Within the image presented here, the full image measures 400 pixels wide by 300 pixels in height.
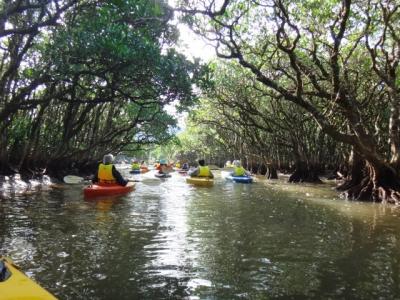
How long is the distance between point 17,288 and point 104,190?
11.6 meters

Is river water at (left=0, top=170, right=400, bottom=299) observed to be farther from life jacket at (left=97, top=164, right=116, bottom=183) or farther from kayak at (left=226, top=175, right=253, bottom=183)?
kayak at (left=226, top=175, right=253, bottom=183)

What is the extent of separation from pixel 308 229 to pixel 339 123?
1200cm

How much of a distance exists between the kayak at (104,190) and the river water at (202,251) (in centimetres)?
223

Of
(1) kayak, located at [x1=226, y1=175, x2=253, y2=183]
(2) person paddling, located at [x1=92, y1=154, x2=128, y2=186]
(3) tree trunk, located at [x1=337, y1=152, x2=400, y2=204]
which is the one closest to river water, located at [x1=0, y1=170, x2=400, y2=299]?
(3) tree trunk, located at [x1=337, y1=152, x2=400, y2=204]

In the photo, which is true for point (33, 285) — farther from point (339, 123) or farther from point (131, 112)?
point (131, 112)

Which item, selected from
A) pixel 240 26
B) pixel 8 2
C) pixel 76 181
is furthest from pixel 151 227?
pixel 76 181

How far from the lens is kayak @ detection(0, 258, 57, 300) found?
3.39 meters

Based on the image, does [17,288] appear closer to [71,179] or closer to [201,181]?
[71,179]

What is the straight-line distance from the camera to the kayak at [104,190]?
1473 centimetres

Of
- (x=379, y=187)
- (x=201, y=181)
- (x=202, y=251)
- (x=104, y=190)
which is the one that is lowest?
(x=202, y=251)

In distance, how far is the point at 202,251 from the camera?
7.08 m

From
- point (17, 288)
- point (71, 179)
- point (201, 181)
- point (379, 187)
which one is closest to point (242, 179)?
point (201, 181)

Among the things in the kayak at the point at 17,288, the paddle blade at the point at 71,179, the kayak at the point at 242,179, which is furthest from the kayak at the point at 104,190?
the kayak at the point at 17,288

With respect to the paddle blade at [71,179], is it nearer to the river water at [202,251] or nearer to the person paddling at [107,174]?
the person paddling at [107,174]
